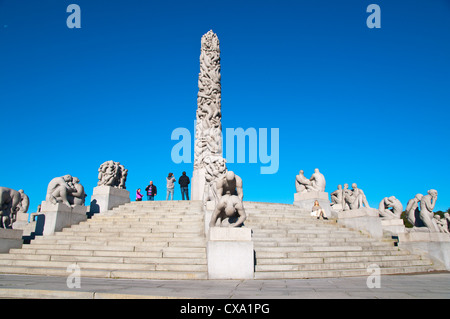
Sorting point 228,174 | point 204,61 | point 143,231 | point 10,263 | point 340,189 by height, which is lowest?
point 10,263

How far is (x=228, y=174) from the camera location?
7391 mm

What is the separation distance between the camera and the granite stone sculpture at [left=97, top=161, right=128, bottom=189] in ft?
48.1

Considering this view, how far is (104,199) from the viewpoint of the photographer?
14.0 meters

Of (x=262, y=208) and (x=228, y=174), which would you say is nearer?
(x=228, y=174)

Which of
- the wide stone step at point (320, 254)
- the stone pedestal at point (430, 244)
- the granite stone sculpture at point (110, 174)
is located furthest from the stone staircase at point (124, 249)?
the stone pedestal at point (430, 244)

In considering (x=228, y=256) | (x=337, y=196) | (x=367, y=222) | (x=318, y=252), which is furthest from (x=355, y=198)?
(x=228, y=256)

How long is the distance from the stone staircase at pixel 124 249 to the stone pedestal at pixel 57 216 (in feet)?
1.17

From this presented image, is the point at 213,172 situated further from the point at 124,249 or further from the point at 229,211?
the point at 124,249

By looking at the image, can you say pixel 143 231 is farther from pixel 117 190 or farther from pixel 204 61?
pixel 204 61

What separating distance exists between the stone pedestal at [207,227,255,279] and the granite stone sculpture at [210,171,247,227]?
356 millimetres

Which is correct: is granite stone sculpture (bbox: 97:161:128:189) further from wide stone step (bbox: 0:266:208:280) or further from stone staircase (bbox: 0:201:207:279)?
wide stone step (bbox: 0:266:208:280)
